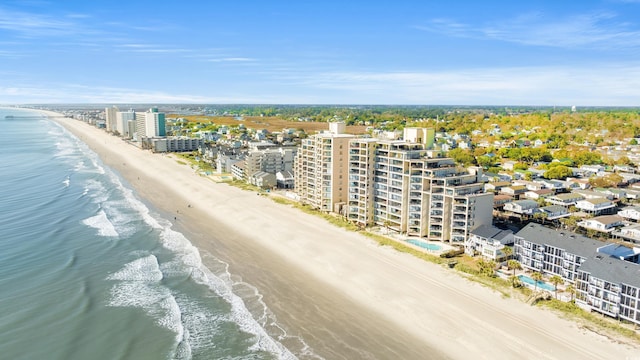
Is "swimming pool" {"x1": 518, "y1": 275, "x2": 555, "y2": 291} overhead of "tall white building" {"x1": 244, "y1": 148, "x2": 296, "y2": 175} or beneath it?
beneath

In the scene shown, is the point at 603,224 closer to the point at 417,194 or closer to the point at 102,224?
the point at 417,194

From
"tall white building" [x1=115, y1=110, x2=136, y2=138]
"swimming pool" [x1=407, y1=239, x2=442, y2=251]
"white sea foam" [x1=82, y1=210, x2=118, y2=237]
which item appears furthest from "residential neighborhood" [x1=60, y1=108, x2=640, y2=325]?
"tall white building" [x1=115, y1=110, x2=136, y2=138]

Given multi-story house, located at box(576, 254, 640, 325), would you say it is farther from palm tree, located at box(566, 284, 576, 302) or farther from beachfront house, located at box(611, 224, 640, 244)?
beachfront house, located at box(611, 224, 640, 244)

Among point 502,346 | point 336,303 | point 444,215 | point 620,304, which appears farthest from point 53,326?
point 620,304

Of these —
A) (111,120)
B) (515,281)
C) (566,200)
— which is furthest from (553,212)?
(111,120)

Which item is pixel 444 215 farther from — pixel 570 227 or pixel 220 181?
pixel 220 181
